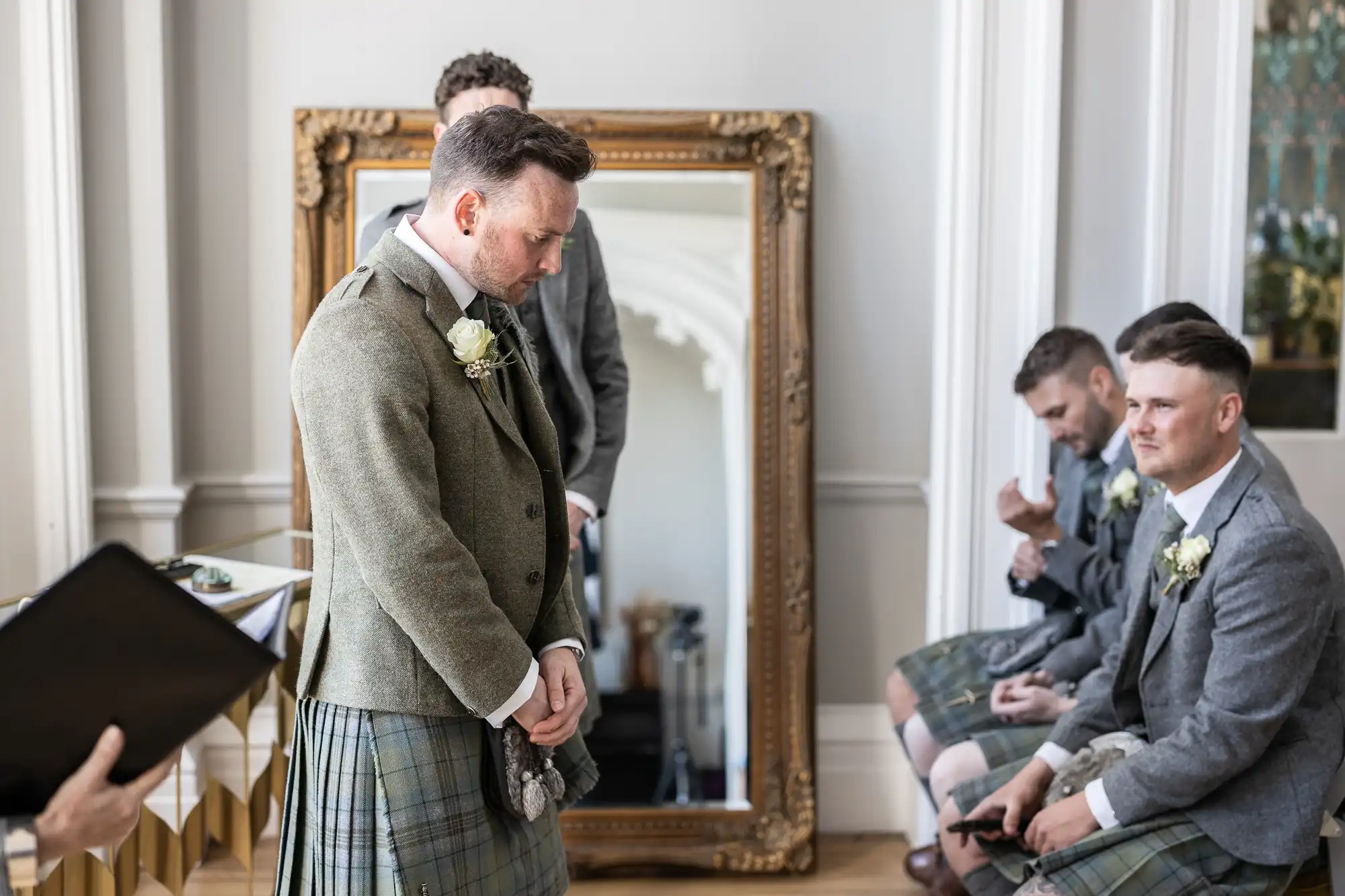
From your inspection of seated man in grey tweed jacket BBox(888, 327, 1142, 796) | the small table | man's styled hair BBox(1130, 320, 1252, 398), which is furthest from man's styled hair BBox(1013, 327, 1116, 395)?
the small table

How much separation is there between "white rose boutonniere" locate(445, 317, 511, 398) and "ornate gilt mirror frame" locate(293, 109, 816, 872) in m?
1.78

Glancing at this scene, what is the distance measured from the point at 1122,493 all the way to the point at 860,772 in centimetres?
129

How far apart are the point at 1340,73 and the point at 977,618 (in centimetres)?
158

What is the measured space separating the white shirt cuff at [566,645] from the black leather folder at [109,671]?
0.51 metres

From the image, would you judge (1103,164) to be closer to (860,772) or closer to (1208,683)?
(1208,683)

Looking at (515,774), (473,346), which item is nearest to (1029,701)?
(515,774)

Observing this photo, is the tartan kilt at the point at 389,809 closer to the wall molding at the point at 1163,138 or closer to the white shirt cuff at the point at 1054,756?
the white shirt cuff at the point at 1054,756

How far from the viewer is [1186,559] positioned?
2234mm

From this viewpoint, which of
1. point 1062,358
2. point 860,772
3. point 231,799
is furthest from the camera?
point 860,772

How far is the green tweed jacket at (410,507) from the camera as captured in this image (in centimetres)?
161

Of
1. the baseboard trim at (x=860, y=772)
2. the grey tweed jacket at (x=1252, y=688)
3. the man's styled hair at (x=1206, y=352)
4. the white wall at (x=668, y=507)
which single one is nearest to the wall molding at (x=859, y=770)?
the baseboard trim at (x=860, y=772)

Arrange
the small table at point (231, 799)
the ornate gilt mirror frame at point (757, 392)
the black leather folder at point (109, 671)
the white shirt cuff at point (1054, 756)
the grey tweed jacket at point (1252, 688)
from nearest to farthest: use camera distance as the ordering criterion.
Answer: the black leather folder at point (109, 671) < the grey tweed jacket at point (1252, 688) < the small table at point (231, 799) < the white shirt cuff at point (1054, 756) < the ornate gilt mirror frame at point (757, 392)

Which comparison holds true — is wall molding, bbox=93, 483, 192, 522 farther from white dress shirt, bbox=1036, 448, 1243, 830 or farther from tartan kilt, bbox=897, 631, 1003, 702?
white dress shirt, bbox=1036, 448, 1243, 830

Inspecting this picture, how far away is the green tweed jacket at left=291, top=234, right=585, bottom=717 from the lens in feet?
5.28
